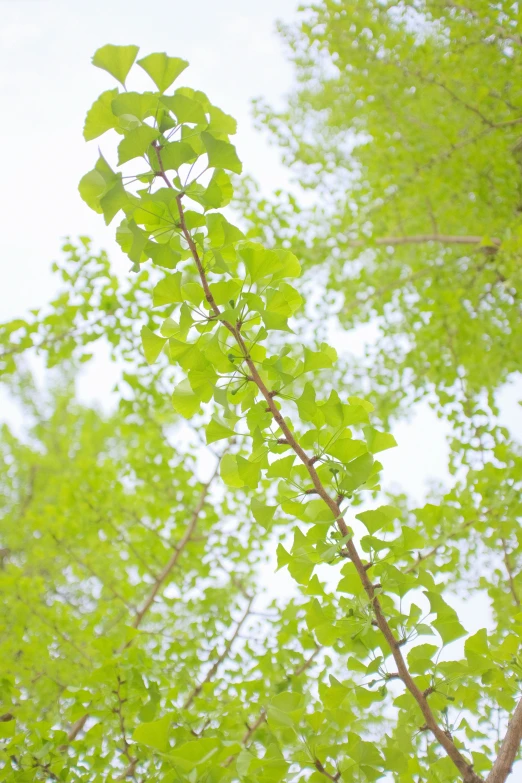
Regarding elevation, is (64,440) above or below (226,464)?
above

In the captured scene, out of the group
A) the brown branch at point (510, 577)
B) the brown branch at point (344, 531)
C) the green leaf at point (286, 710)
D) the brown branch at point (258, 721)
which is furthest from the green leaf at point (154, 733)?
the brown branch at point (510, 577)

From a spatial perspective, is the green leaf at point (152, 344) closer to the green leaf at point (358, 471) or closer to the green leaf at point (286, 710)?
the green leaf at point (358, 471)

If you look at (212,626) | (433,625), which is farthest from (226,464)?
(212,626)

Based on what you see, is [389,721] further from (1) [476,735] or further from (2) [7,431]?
(2) [7,431]

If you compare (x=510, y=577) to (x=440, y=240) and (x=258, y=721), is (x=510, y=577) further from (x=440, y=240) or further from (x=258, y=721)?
(x=440, y=240)

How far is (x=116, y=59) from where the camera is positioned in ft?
1.91

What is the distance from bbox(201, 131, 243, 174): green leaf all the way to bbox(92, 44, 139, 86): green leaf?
11 cm

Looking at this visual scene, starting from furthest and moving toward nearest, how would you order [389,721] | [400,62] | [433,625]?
[400,62] → [389,721] → [433,625]

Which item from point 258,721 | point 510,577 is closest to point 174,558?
point 258,721

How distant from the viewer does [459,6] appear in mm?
1692

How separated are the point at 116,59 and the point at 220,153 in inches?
5.5

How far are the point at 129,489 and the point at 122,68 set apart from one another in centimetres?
219

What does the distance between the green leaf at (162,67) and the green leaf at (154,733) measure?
661 millimetres

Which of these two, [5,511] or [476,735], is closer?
[476,735]
